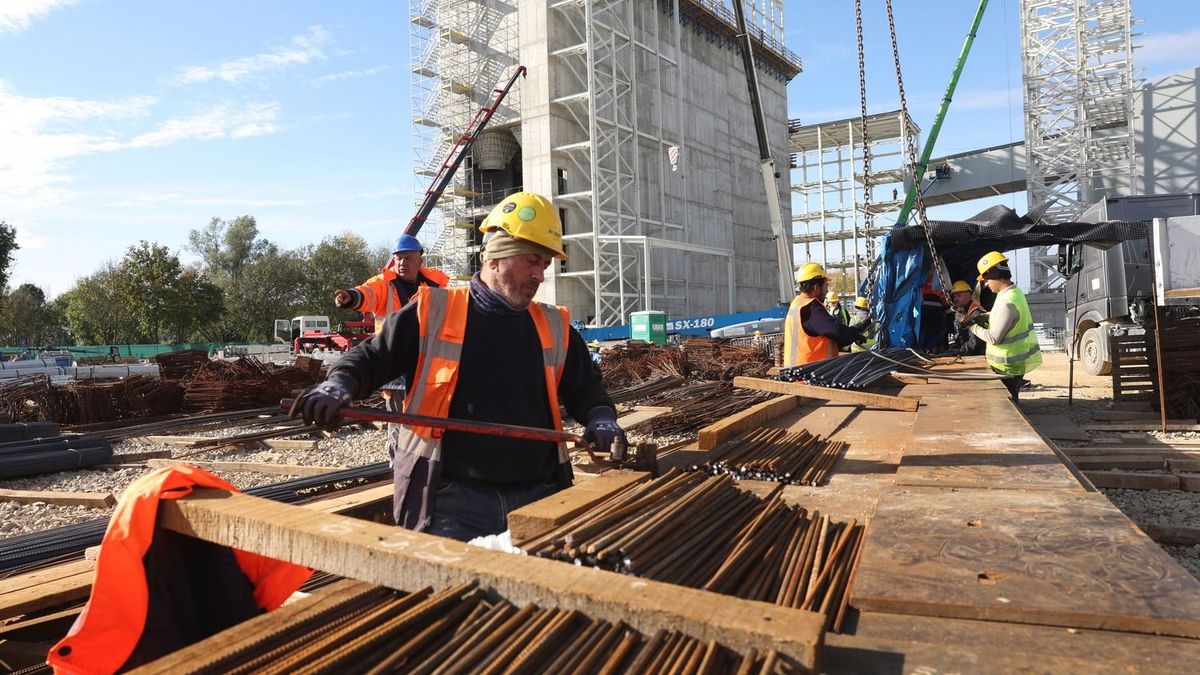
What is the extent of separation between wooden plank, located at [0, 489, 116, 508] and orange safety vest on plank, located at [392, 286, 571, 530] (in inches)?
181

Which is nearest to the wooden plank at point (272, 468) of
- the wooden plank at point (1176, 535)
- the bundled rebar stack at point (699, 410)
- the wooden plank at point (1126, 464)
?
the bundled rebar stack at point (699, 410)

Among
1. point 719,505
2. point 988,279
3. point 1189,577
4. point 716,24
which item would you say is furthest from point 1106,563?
point 716,24

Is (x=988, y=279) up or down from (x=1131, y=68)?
down

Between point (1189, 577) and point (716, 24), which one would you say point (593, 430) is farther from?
point (716, 24)

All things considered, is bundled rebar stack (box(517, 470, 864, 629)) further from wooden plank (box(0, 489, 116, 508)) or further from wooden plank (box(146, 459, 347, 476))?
wooden plank (box(0, 489, 116, 508))

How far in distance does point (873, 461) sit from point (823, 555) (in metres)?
1.75

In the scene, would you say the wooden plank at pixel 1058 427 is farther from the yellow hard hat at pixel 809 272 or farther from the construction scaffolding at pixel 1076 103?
the construction scaffolding at pixel 1076 103

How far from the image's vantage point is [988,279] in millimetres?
7727

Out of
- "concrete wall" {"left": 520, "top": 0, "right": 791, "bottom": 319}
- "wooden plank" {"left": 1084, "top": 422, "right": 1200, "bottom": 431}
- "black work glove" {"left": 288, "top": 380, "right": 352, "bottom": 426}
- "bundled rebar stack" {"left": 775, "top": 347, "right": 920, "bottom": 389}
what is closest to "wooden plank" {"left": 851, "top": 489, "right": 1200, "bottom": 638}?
"black work glove" {"left": 288, "top": 380, "right": 352, "bottom": 426}

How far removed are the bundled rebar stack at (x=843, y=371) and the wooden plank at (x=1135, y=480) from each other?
1.85 m

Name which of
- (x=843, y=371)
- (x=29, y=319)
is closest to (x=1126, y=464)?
(x=843, y=371)

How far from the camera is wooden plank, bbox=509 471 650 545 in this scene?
2068 millimetres

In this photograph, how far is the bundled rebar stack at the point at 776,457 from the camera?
11.0 feet

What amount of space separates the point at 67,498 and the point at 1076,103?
37044 mm
